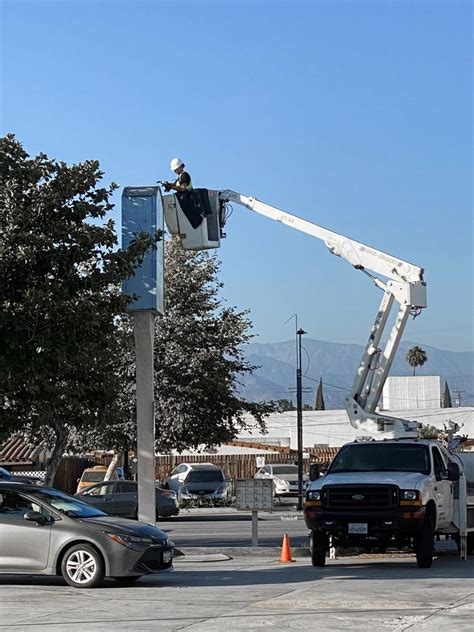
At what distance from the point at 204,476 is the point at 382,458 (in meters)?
25.0

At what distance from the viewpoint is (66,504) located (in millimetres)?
15727

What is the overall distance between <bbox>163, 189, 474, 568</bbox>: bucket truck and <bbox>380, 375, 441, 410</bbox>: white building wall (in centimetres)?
7408

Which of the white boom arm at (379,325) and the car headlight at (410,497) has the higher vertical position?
the white boom arm at (379,325)

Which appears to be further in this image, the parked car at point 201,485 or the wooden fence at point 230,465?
the wooden fence at point 230,465

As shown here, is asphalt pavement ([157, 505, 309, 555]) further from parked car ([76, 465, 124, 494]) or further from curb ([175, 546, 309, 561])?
parked car ([76, 465, 124, 494])

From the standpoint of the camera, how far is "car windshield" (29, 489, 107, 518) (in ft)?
50.6

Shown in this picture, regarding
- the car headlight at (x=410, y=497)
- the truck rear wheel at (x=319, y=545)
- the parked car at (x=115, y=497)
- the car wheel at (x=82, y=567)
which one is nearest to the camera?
the car wheel at (x=82, y=567)

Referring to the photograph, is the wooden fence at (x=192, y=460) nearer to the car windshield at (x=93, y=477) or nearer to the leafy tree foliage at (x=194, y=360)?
the car windshield at (x=93, y=477)

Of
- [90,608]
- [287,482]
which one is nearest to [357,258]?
[90,608]

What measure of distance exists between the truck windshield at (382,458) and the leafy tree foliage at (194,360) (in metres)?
15.9

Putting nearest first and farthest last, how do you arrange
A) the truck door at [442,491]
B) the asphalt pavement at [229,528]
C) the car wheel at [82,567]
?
the car wheel at [82,567] → the truck door at [442,491] → the asphalt pavement at [229,528]

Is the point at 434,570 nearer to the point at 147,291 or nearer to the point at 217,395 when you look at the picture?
the point at 147,291

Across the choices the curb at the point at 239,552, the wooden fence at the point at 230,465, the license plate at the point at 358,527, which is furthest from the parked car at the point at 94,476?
the license plate at the point at 358,527

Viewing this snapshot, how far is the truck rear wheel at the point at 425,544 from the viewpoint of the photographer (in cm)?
1741
